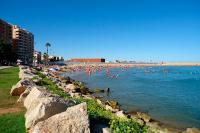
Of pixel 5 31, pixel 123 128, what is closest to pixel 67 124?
pixel 123 128

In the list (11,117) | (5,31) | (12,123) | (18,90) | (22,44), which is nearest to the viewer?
(12,123)

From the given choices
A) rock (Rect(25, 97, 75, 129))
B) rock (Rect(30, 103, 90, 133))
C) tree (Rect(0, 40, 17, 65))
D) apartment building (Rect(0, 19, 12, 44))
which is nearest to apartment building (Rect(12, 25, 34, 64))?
apartment building (Rect(0, 19, 12, 44))

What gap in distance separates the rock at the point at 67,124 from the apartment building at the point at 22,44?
15248cm

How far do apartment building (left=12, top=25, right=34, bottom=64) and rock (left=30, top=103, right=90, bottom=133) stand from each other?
6003 inches

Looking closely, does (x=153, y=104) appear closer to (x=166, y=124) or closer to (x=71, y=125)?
(x=166, y=124)

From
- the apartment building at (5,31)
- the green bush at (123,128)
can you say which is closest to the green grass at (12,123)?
the green bush at (123,128)

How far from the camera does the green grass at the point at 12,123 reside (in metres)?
11.9

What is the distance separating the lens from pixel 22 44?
174 m

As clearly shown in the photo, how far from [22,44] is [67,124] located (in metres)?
170

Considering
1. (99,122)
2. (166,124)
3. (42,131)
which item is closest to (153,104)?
(166,124)

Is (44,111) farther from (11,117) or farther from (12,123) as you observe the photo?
(11,117)

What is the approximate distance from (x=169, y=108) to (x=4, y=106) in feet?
61.9

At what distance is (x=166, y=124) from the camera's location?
2333 centimetres

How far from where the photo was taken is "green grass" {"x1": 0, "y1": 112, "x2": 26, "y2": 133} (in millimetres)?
11859
